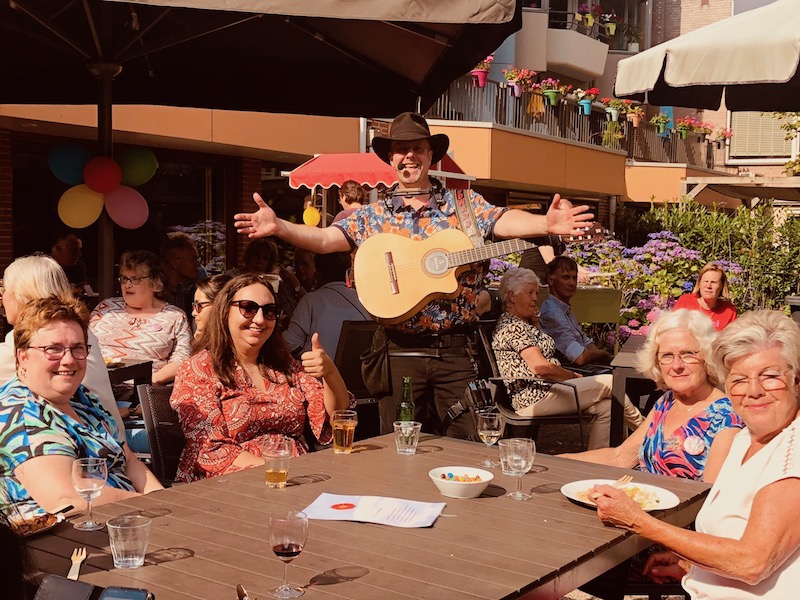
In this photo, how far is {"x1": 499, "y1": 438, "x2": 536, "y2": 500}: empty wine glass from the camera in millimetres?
2857

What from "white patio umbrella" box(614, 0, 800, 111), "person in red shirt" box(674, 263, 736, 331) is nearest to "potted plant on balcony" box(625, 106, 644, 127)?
"person in red shirt" box(674, 263, 736, 331)

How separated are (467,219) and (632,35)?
25.7 metres

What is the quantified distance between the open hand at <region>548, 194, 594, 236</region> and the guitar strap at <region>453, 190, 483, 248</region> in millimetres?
504

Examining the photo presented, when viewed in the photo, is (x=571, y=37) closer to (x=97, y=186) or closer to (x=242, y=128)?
(x=242, y=128)

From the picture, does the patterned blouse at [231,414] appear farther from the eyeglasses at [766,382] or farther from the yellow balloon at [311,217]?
the yellow balloon at [311,217]

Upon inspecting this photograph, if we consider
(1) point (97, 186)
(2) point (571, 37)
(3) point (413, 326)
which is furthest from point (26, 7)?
(2) point (571, 37)

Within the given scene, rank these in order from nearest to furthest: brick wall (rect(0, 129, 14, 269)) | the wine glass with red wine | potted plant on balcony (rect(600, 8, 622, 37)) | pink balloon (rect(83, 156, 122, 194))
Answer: the wine glass with red wine → pink balloon (rect(83, 156, 122, 194)) → brick wall (rect(0, 129, 14, 269)) → potted plant on balcony (rect(600, 8, 622, 37))

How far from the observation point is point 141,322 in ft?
17.7

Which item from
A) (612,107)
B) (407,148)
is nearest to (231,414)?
(407,148)

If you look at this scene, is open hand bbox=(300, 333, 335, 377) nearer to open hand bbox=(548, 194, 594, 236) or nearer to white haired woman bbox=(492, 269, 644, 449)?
open hand bbox=(548, 194, 594, 236)

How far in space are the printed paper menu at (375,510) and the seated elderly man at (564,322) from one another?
14.5ft

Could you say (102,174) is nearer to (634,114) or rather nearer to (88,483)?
(88,483)

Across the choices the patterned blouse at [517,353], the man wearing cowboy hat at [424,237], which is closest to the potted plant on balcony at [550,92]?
the patterned blouse at [517,353]

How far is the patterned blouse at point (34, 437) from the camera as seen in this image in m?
2.79
